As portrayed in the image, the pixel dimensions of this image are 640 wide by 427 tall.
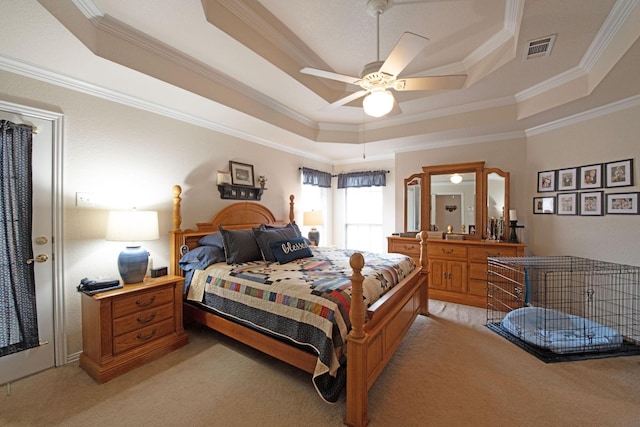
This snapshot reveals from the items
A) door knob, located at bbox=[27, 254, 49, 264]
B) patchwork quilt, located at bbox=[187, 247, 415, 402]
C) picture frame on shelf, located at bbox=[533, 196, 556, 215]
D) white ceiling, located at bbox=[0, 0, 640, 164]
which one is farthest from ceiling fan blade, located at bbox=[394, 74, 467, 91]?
door knob, located at bbox=[27, 254, 49, 264]

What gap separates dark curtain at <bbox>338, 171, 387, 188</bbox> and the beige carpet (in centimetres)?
328

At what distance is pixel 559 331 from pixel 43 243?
16.0 feet

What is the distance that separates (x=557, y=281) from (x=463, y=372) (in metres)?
2.29

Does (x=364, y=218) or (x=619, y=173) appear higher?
(x=619, y=173)

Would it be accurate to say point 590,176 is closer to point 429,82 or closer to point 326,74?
point 429,82

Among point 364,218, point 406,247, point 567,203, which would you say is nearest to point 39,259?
point 406,247

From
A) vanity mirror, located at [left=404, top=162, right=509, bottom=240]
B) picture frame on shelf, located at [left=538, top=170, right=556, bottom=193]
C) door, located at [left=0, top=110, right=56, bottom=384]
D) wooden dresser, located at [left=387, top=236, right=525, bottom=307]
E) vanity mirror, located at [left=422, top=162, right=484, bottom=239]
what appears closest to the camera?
door, located at [left=0, top=110, right=56, bottom=384]

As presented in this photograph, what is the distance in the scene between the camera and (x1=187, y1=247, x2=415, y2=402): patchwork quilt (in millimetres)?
1693

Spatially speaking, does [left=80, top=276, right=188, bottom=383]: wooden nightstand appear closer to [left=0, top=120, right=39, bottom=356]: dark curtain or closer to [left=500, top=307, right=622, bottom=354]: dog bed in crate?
[left=0, top=120, right=39, bottom=356]: dark curtain

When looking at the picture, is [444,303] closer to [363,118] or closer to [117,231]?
[363,118]

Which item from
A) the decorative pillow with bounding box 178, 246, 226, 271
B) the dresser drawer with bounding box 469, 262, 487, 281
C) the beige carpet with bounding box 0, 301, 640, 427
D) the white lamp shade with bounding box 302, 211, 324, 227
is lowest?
the beige carpet with bounding box 0, 301, 640, 427

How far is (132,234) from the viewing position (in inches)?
89.3

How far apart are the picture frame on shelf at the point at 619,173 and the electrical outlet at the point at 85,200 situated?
209 inches

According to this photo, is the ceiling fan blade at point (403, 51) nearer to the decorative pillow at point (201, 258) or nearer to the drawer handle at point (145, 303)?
the decorative pillow at point (201, 258)
